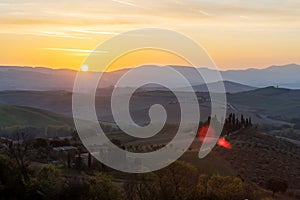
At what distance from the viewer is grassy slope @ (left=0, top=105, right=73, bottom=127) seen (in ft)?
424

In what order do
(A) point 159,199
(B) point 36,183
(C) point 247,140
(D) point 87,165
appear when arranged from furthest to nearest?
(C) point 247,140 → (D) point 87,165 → (B) point 36,183 → (A) point 159,199

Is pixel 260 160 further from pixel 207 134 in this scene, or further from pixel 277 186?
pixel 207 134

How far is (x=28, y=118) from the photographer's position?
442ft

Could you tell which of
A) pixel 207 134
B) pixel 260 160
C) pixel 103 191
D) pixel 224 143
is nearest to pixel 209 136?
pixel 207 134

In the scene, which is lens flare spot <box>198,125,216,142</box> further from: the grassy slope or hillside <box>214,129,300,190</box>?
the grassy slope

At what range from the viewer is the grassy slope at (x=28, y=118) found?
129 metres

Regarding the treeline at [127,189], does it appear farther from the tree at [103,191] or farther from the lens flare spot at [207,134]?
the lens flare spot at [207,134]

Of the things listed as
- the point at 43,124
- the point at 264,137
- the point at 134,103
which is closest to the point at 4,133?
the point at 43,124

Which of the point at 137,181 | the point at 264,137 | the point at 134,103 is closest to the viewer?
the point at 137,181

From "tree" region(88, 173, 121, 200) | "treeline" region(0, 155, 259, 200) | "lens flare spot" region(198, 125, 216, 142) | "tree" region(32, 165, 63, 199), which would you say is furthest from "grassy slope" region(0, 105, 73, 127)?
"tree" region(88, 173, 121, 200)

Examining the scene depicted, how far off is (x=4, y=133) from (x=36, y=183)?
75643mm

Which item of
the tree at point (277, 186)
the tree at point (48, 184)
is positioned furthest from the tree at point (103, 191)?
the tree at point (277, 186)

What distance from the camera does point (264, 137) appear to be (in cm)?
7031

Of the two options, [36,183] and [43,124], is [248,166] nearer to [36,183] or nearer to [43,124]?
[36,183]
